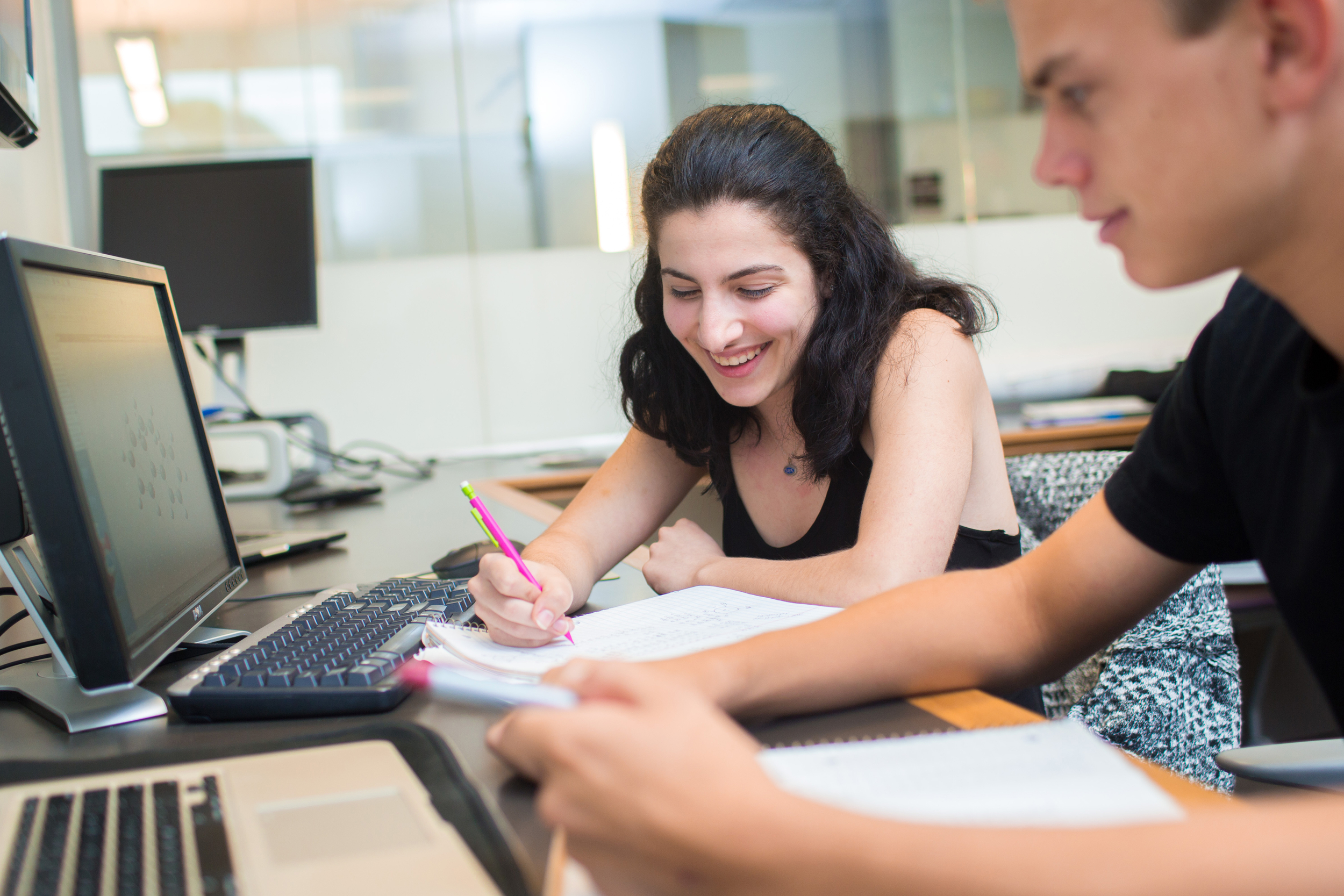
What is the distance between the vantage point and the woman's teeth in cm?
129

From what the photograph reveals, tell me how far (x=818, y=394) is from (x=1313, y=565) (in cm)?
69

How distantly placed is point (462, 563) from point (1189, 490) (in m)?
0.81

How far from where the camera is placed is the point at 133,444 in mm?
799

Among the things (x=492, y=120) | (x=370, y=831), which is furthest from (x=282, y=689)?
(x=492, y=120)

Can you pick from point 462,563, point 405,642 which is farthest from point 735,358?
point 405,642

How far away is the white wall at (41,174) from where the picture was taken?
6.28ft

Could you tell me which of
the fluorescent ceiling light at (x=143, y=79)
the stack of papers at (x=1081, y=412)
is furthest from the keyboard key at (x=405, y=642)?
the fluorescent ceiling light at (x=143, y=79)

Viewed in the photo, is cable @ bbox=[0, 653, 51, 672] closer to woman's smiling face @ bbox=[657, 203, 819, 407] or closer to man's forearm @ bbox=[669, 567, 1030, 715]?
man's forearm @ bbox=[669, 567, 1030, 715]

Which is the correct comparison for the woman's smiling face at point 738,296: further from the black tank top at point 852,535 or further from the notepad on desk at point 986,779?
the notepad on desk at point 986,779

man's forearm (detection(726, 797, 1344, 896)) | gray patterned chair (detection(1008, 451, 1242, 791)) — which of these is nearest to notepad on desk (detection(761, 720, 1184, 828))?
man's forearm (detection(726, 797, 1344, 896))

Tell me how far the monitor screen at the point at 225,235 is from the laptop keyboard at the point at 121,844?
2092 mm

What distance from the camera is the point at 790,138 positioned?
1.30 metres

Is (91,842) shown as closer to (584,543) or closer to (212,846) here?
(212,846)

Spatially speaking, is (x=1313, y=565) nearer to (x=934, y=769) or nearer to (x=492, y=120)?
(x=934, y=769)
